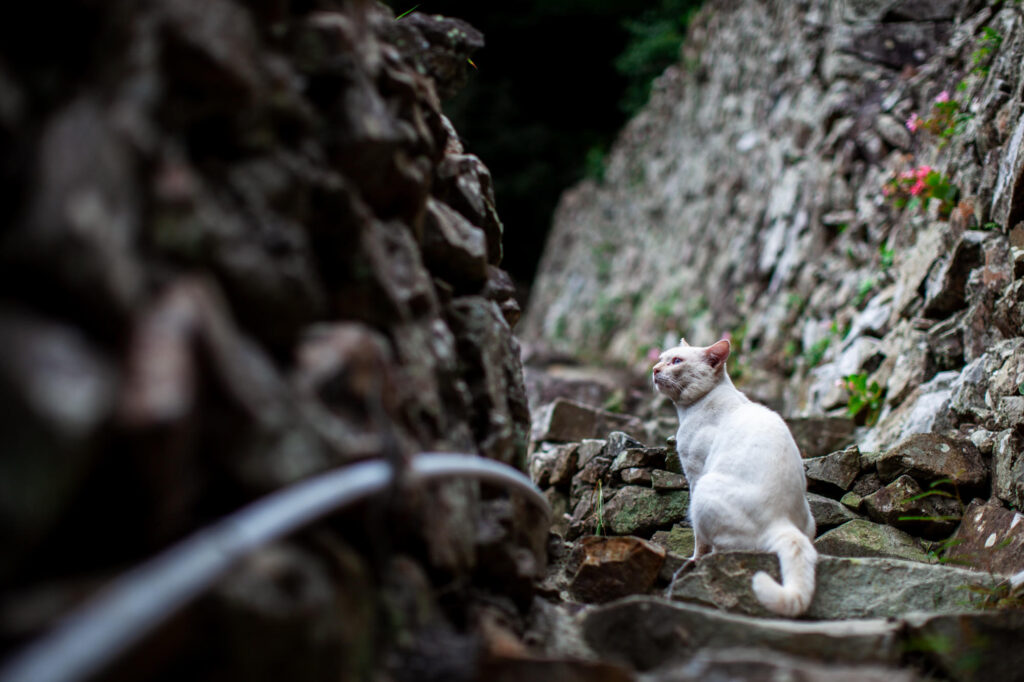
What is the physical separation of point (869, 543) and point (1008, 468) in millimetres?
776

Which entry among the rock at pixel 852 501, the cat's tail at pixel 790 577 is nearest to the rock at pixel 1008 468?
the rock at pixel 852 501

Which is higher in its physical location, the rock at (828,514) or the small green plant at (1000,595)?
the small green plant at (1000,595)

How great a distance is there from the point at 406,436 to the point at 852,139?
6.99 meters

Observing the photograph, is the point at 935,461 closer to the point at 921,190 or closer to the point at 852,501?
the point at 852,501

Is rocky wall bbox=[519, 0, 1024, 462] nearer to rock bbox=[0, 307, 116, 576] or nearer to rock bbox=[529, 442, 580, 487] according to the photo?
rock bbox=[529, 442, 580, 487]

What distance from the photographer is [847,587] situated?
2670 millimetres

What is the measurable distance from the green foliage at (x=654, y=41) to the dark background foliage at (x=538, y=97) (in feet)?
7.28

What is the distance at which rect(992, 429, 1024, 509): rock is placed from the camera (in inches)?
132

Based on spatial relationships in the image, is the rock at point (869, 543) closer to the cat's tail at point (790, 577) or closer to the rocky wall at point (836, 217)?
the rocky wall at point (836, 217)

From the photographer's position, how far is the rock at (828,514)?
12.1ft

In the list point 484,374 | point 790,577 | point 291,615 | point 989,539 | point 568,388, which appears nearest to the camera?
point 291,615

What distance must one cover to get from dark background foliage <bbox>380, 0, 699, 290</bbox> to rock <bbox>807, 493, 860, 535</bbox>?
14.0 metres

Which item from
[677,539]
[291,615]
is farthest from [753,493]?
[291,615]

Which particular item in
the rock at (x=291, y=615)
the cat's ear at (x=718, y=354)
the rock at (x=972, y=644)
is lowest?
the rock at (x=972, y=644)
